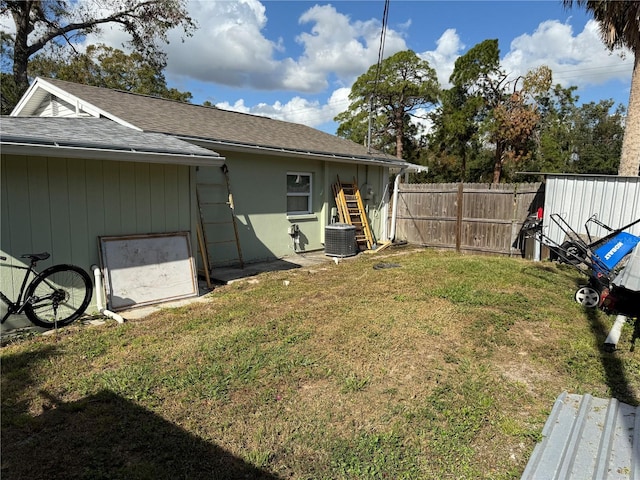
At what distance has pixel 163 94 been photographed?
2580 centimetres

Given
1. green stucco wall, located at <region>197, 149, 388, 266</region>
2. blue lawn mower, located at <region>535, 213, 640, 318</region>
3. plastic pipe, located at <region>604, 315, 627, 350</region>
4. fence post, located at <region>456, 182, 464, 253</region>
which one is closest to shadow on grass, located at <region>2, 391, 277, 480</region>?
plastic pipe, located at <region>604, 315, 627, 350</region>

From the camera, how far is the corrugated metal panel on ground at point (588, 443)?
2.29 metres

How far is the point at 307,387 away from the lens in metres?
3.32

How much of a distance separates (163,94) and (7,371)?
25900mm

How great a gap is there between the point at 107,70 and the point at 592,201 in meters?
26.1

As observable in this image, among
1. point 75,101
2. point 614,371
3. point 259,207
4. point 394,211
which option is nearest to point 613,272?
point 614,371

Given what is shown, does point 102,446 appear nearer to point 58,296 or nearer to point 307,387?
point 307,387

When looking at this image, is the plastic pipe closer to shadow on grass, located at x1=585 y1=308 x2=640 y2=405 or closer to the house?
shadow on grass, located at x1=585 y1=308 x2=640 y2=405

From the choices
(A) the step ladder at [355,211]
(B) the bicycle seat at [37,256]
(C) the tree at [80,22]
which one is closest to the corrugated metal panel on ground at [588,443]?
(B) the bicycle seat at [37,256]

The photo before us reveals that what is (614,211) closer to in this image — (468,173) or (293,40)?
(293,40)

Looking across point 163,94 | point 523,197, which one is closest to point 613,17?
point 523,197

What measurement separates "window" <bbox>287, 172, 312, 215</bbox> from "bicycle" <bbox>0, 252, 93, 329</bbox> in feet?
18.4

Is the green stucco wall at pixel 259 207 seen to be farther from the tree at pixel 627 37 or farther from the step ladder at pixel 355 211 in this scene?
the tree at pixel 627 37

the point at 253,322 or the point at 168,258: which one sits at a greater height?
the point at 168,258
